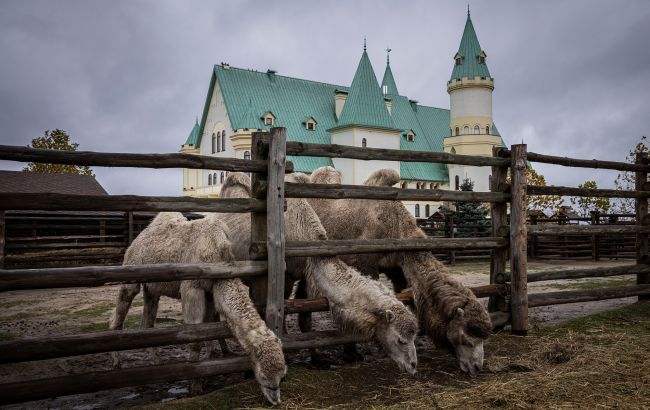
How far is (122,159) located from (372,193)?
8.61 feet

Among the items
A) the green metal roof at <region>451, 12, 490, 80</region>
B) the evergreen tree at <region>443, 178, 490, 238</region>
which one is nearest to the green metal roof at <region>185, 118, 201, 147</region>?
the green metal roof at <region>451, 12, 490, 80</region>

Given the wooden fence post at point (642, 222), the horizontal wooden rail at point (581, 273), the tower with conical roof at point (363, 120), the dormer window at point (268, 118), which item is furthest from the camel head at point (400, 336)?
the tower with conical roof at point (363, 120)

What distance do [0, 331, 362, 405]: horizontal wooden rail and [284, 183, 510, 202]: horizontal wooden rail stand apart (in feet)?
5.63

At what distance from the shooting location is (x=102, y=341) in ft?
14.2

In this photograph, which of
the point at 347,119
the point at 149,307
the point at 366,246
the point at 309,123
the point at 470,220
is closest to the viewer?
the point at 366,246

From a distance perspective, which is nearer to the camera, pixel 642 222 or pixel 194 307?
pixel 194 307

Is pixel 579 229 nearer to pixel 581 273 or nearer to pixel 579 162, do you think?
pixel 581 273

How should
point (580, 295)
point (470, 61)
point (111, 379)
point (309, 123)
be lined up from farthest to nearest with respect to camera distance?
point (470, 61), point (309, 123), point (580, 295), point (111, 379)

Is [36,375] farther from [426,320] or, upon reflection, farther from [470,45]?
[470,45]

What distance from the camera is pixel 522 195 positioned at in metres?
7.07

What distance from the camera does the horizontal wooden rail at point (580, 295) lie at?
7546 millimetres

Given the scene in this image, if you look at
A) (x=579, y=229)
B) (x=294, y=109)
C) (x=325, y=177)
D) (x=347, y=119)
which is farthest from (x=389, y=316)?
(x=294, y=109)

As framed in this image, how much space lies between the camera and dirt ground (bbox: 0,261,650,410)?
14.0ft

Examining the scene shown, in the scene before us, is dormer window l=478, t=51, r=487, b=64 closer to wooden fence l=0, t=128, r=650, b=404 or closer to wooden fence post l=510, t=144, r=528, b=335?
wooden fence l=0, t=128, r=650, b=404
